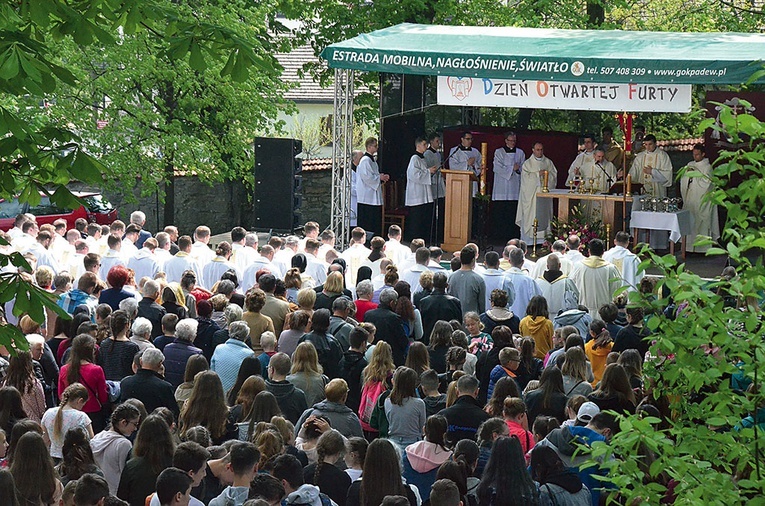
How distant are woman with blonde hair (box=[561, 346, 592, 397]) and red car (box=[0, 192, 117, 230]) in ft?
44.6

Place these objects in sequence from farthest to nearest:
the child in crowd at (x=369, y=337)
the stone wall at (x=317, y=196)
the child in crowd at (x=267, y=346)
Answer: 1. the stone wall at (x=317, y=196)
2. the child in crowd at (x=369, y=337)
3. the child in crowd at (x=267, y=346)

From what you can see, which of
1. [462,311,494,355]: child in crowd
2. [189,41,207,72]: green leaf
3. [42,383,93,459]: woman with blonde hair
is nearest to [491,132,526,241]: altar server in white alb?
[462,311,494,355]: child in crowd

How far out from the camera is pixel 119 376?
9.80 m

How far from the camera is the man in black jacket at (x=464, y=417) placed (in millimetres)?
8266

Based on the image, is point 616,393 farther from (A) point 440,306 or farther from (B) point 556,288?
(B) point 556,288

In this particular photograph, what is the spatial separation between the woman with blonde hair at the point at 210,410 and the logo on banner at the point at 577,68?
9.83 metres

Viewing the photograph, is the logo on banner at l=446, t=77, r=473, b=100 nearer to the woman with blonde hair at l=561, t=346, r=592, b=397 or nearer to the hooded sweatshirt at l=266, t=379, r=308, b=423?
the woman with blonde hair at l=561, t=346, r=592, b=397

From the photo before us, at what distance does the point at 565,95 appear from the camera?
17062 millimetres

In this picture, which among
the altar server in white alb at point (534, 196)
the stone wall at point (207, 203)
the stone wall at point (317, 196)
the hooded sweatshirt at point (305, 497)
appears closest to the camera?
the hooded sweatshirt at point (305, 497)

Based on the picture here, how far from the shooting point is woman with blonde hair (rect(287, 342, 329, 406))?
9188 millimetres

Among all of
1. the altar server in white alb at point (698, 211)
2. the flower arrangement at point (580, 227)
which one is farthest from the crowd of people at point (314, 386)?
the altar server in white alb at point (698, 211)

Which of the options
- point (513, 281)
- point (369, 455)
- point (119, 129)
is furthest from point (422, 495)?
point (119, 129)

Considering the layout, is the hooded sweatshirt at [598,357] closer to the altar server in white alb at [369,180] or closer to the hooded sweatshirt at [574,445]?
the hooded sweatshirt at [574,445]

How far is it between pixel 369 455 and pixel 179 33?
8.47 feet
